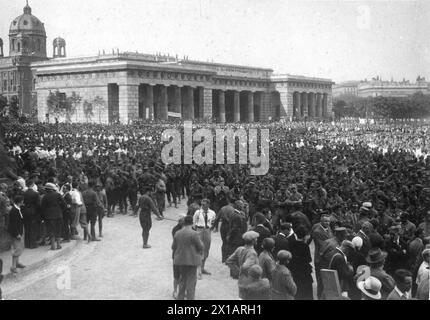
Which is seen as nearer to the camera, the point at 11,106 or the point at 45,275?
the point at 45,275

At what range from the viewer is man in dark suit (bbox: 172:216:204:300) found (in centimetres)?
830

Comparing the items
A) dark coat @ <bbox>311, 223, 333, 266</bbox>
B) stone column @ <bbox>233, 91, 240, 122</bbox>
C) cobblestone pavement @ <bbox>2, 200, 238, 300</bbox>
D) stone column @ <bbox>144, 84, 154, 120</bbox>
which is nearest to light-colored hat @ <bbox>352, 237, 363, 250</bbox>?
dark coat @ <bbox>311, 223, 333, 266</bbox>

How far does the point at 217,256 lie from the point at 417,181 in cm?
709

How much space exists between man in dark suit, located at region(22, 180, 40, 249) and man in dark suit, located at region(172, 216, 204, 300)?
4.68m

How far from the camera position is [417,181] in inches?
600

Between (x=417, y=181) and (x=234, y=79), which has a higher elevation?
(x=234, y=79)

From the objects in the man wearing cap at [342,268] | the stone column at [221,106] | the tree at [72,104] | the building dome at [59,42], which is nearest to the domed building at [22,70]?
the tree at [72,104]

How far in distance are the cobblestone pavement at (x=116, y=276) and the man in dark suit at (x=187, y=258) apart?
2.21ft

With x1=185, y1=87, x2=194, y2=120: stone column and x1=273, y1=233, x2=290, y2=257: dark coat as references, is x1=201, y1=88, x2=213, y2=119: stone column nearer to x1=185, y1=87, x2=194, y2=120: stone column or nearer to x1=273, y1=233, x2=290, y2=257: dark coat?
x1=185, y1=87, x2=194, y2=120: stone column

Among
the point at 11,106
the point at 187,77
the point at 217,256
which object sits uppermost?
the point at 187,77

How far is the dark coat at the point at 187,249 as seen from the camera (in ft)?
27.2

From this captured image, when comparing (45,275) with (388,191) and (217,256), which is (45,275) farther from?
(388,191)
